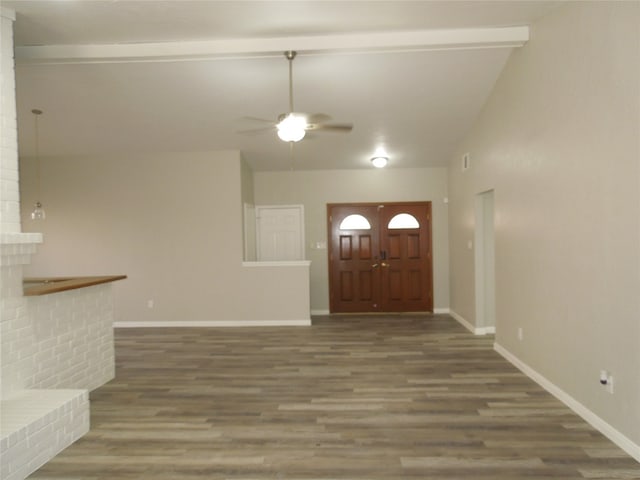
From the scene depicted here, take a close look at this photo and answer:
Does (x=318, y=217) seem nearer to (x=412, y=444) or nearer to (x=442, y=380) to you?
(x=442, y=380)

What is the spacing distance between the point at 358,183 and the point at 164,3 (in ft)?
16.3

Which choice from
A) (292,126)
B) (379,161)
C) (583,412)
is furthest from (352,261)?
(583,412)

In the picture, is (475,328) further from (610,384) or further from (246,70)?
(246,70)

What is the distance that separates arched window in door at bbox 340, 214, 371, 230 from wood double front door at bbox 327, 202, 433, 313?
0.06 ft

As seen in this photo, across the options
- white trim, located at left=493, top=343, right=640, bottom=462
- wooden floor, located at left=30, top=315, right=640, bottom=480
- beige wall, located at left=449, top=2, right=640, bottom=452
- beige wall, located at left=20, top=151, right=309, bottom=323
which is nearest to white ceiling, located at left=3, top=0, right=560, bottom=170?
beige wall, located at left=20, top=151, right=309, bottom=323

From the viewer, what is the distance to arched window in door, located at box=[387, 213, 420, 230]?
26.0 ft

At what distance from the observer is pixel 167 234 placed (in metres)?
6.96

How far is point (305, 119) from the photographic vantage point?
3.89m

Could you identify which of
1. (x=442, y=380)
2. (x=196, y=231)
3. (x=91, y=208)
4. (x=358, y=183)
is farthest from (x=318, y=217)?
(x=442, y=380)

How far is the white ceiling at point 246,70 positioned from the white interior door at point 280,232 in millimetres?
1342

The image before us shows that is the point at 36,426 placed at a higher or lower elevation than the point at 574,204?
lower

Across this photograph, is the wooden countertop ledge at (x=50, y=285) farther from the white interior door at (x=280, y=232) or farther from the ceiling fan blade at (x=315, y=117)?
the white interior door at (x=280, y=232)

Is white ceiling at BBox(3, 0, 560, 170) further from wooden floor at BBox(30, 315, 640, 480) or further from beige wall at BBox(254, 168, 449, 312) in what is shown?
wooden floor at BBox(30, 315, 640, 480)

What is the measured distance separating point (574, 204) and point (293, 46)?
9.58ft
